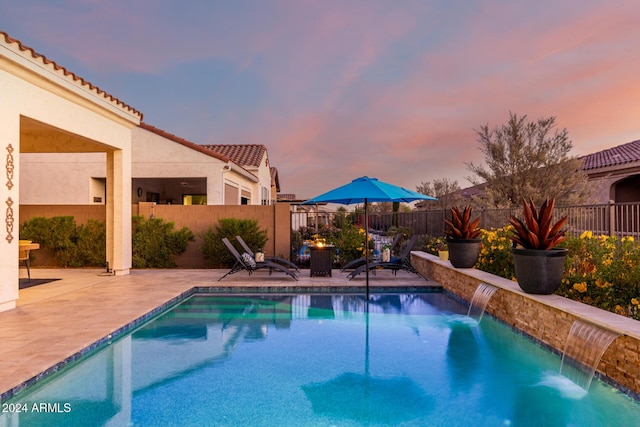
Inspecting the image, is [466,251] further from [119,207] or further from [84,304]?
[119,207]

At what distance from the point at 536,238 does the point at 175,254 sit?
10.3 m

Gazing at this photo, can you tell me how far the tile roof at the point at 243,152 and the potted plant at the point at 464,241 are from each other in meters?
15.3

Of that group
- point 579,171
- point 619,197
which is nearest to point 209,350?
point 579,171

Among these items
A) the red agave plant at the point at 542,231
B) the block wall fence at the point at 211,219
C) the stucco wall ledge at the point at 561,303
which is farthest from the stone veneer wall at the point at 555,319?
the block wall fence at the point at 211,219

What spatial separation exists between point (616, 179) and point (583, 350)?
14.7 m

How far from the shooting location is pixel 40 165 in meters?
15.9

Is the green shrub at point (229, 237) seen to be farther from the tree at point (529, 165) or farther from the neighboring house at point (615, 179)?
the neighboring house at point (615, 179)

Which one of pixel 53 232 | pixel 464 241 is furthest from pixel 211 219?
pixel 464 241

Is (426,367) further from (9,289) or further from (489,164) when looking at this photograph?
(489,164)

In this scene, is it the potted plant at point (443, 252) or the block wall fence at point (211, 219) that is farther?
the block wall fence at point (211, 219)

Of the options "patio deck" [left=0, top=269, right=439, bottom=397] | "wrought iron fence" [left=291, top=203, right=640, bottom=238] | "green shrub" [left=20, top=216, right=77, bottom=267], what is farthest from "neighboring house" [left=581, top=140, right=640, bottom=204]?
"green shrub" [left=20, top=216, right=77, bottom=267]

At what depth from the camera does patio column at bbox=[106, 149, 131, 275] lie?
9984 millimetres

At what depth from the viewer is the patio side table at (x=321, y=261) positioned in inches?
397

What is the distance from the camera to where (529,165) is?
13742 mm
